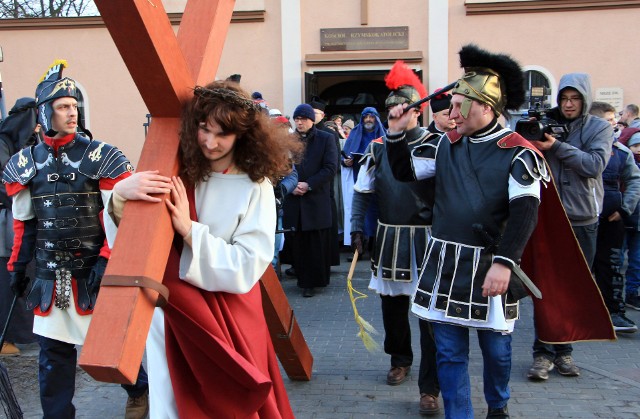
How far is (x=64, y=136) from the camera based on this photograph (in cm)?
358

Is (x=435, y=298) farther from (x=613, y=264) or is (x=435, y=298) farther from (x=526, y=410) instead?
(x=613, y=264)

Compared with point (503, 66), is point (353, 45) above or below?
above

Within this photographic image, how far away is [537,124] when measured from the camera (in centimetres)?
420

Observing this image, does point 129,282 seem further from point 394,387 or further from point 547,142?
point 547,142

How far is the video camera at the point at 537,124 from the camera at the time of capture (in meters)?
4.20

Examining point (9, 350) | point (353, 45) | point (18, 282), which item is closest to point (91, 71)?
point (353, 45)

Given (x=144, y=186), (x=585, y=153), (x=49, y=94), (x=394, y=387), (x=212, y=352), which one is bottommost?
(x=394, y=387)

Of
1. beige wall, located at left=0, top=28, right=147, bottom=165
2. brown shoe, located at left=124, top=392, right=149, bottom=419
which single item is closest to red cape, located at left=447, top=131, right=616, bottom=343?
brown shoe, located at left=124, top=392, right=149, bottom=419

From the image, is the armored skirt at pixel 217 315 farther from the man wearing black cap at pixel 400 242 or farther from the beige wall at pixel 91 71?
the beige wall at pixel 91 71

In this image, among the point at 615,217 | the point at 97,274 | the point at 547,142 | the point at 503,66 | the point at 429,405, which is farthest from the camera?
the point at 615,217

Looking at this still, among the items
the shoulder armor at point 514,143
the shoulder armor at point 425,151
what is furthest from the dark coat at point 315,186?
the shoulder armor at point 514,143

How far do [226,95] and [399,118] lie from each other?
47.4 inches

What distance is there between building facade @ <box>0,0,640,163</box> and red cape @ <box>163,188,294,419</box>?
10.5 metres

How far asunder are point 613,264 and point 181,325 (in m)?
4.55
